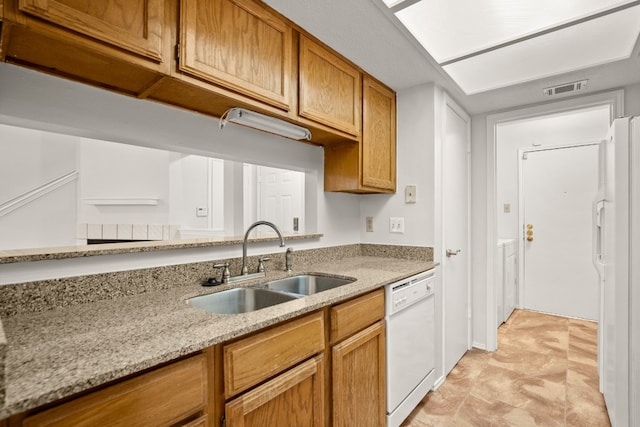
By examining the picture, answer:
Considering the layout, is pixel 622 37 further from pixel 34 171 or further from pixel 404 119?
pixel 34 171

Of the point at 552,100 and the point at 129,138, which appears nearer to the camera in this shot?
the point at 129,138

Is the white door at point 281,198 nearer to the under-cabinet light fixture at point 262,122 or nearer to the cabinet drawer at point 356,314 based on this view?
the under-cabinet light fixture at point 262,122

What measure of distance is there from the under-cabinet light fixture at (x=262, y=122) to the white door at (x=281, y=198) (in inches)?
62.3

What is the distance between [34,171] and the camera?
10.2ft

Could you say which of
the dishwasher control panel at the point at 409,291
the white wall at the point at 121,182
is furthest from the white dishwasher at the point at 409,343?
the white wall at the point at 121,182

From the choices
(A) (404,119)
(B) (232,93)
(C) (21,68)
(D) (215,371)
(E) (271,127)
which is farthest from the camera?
(A) (404,119)

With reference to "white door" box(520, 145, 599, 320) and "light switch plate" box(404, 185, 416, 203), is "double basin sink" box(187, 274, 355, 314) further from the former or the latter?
"white door" box(520, 145, 599, 320)

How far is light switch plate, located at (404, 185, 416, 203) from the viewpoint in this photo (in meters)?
2.36

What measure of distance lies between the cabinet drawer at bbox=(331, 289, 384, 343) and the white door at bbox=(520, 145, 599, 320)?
3.17 metres

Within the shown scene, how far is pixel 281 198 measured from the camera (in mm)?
3557

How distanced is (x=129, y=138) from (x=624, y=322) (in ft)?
8.20

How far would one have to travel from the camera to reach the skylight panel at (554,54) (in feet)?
5.39

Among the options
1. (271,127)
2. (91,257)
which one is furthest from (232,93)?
(91,257)

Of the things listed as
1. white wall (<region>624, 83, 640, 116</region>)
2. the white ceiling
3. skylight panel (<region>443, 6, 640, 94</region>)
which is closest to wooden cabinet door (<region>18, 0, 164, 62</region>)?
the white ceiling
